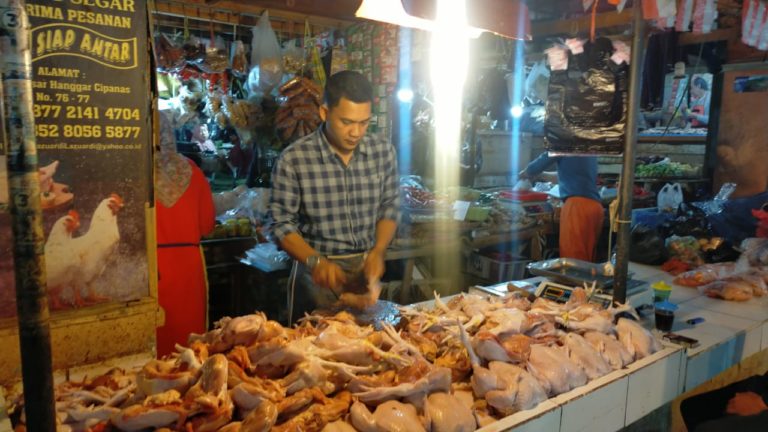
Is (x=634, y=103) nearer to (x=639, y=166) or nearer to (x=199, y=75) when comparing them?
(x=199, y=75)

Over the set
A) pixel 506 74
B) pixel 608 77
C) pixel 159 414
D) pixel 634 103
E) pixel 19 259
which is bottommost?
pixel 159 414

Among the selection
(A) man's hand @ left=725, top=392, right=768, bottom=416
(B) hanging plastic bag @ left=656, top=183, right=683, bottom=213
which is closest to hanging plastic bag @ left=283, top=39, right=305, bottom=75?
(A) man's hand @ left=725, top=392, right=768, bottom=416

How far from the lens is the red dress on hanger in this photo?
4.27 m

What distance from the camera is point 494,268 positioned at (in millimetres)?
6832

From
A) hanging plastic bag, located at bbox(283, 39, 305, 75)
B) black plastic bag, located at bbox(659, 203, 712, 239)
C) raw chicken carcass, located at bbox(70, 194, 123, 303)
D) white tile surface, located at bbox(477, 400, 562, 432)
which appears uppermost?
hanging plastic bag, located at bbox(283, 39, 305, 75)

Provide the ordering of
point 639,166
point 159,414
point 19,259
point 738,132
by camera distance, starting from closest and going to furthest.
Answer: point 19,259, point 159,414, point 738,132, point 639,166

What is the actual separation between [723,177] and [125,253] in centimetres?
795

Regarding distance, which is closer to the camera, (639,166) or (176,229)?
(176,229)

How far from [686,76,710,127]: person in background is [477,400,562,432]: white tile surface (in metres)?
10.4

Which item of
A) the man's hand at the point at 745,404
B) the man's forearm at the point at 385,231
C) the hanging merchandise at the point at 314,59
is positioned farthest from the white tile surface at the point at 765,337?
the hanging merchandise at the point at 314,59

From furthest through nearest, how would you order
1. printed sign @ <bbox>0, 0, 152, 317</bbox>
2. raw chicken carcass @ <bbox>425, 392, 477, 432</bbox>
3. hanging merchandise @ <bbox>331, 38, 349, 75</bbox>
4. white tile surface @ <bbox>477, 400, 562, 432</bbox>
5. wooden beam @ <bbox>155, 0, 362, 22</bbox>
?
hanging merchandise @ <bbox>331, 38, 349, 75</bbox>, wooden beam @ <bbox>155, 0, 362, 22</bbox>, printed sign @ <bbox>0, 0, 152, 317</bbox>, white tile surface @ <bbox>477, 400, 562, 432</bbox>, raw chicken carcass @ <bbox>425, 392, 477, 432</bbox>

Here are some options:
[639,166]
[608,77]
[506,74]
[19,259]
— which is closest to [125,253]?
[19,259]

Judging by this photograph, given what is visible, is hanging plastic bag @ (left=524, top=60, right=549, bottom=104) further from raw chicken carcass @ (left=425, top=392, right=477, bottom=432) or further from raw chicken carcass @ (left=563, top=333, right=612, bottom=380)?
raw chicken carcass @ (left=425, top=392, right=477, bottom=432)

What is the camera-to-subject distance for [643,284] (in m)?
3.76
